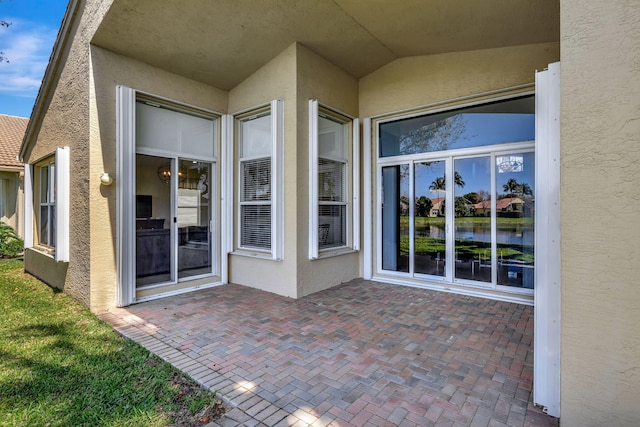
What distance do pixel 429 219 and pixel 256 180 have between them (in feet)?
11.4

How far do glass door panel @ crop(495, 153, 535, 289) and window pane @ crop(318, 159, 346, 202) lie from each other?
2.84m

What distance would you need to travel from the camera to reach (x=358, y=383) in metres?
2.73

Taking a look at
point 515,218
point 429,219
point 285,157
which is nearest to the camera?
point 515,218

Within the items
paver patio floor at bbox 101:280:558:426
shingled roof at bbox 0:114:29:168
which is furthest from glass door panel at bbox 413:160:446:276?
shingled roof at bbox 0:114:29:168

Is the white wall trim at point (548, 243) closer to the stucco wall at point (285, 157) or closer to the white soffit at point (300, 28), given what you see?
the white soffit at point (300, 28)

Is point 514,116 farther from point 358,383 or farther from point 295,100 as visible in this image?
point 358,383

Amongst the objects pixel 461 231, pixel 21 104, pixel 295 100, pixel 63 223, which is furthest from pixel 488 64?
pixel 21 104

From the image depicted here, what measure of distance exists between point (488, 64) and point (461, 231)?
293 centimetres

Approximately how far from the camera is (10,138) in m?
12.2

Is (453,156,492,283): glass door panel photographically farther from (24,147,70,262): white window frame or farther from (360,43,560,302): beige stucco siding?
(24,147,70,262): white window frame

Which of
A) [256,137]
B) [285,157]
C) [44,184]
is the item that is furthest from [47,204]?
[285,157]

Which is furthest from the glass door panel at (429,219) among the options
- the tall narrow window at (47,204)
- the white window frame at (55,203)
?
the tall narrow window at (47,204)

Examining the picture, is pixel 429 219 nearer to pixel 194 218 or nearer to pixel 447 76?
pixel 447 76

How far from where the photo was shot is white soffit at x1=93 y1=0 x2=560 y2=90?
4.36 metres
